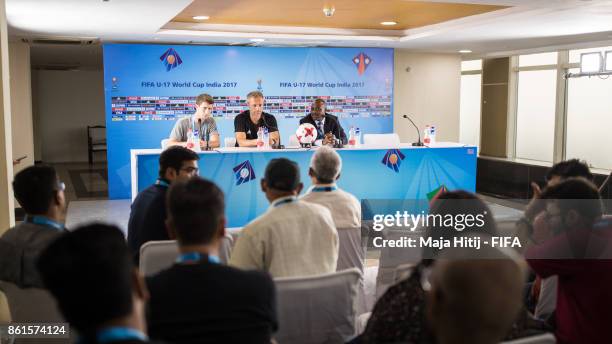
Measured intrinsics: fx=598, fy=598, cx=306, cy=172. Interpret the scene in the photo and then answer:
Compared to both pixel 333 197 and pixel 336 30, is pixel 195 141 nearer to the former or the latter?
pixel 336 30

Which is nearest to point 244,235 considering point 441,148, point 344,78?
point 441,148

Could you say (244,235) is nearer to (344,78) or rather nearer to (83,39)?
(83,39)

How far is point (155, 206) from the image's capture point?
3.32m

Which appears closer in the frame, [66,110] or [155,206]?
[155,206]

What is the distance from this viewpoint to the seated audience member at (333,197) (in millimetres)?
3623

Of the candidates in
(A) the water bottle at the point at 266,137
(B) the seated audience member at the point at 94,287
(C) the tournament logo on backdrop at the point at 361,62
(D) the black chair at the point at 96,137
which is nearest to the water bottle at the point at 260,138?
(A) the water bottle at the point at 266,137

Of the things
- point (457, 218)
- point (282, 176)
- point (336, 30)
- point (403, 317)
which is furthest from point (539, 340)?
point (336, 30)

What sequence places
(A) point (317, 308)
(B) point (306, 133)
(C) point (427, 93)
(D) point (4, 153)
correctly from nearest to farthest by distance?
(A) point (317, 308)
(D) point (4, 153)
(B) point (306, 133)
(C) point (427, 93)

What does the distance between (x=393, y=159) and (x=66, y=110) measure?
1178 centimetres

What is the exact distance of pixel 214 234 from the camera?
1932 mm

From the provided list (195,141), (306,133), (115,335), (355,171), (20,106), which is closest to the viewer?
(115,335)

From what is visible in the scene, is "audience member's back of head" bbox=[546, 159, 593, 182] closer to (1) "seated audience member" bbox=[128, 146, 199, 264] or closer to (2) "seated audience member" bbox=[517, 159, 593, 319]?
(2) "seated audience member" bbox=[517, 159, 593, 319]

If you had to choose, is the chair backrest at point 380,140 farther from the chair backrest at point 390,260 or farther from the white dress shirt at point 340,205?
the white dress shirt at point 340,205

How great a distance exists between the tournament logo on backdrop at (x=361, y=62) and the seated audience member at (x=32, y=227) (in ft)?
28.4
